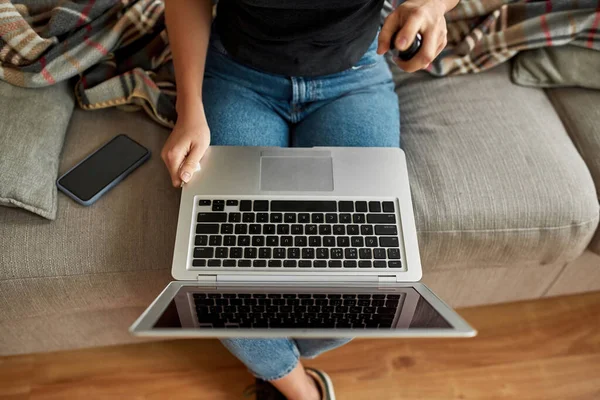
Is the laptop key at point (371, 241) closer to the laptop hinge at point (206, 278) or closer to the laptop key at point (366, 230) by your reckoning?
the laptop key at point (366, 230)

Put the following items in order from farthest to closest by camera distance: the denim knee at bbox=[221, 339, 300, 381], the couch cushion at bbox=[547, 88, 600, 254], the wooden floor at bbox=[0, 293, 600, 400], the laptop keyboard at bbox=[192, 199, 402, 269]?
1. the wooden floor at bbox=[0, 293, 600, 400]
2. the couch cushion at bbox=[547, 88, 600, 254]
3. the denim knee at bbox=[221, 339, 300, 381]
4. the laptop keyboard at bbox=[192, 199, 402, 269]

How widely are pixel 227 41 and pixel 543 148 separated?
694mm

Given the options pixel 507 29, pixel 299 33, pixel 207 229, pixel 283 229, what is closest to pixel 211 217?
pixel 207 229

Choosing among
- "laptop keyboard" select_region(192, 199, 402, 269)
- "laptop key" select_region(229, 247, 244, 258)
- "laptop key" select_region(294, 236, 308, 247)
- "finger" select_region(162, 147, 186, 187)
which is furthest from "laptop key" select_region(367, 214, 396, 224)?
"finger" select_region(162, 147, 186, 187)

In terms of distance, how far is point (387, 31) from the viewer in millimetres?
724

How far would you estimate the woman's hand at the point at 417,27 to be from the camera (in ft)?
2.29

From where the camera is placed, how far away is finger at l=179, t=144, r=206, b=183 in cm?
79

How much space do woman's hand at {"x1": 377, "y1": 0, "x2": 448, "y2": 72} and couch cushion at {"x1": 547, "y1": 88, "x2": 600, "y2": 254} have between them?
19.6 inches

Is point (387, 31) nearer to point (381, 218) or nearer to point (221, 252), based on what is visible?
point (381, 218)

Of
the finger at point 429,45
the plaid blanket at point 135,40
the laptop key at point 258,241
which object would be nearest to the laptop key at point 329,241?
the laptop key at point 258,241

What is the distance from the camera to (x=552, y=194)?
3.00 ft

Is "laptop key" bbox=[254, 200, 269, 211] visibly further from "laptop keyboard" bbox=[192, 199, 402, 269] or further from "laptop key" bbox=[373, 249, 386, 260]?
"laptop key" bbox=[373, 249, 386, 260]

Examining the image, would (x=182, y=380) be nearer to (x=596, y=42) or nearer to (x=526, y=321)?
(x=526, y=321)

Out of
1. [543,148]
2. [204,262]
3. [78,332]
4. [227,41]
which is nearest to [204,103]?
[227,41]
